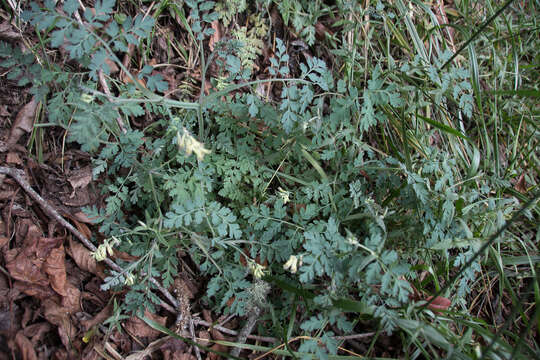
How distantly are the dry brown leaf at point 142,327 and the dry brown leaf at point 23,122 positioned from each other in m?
1.32

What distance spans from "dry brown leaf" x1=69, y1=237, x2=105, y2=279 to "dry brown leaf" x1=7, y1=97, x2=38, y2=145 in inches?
28.7

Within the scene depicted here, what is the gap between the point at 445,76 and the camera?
2277 millimetres

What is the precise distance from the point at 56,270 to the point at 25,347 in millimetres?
412

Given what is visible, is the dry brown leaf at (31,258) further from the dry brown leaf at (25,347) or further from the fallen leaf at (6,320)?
the dry brown leaf at (25,347)

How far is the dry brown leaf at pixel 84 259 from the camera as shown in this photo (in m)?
2.26

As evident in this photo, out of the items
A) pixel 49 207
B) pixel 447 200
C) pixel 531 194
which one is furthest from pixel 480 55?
pixel 49 207

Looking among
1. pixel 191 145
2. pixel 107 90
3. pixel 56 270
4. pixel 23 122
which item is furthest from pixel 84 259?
pixel 191 145

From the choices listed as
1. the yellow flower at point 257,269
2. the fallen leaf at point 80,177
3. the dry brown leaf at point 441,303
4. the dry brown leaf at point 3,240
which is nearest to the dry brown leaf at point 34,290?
the dry brown leaf at point 3,240

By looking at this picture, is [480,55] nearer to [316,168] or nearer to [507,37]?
[507,37]

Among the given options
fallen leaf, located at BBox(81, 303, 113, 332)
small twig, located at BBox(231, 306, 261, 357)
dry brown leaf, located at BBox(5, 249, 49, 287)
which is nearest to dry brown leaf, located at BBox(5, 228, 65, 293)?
dry brown leaf, located at BBox(5, 249, 49, 287)

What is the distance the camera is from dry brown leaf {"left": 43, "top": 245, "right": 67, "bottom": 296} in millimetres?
2131

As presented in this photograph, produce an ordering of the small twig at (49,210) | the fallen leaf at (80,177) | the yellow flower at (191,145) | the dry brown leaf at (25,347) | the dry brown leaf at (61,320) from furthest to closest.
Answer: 1. the fallen leaf at (80,177)
2. the small twig at (49,210)
3. the dry brown leaf at (61,320)
4. the dry brown leaf at (25,347)
5. the yellow flower at (191,145)

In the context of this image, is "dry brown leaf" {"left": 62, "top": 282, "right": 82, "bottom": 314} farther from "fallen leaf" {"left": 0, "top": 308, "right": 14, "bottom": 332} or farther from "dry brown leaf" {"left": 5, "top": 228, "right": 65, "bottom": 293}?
"fallen leaf" {"left": 0, "top": 308, "right": 14, "bottom": 332}

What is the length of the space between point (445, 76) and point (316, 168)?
3.18 feet
